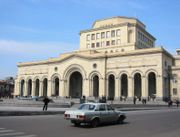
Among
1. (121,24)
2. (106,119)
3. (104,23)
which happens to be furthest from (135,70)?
(106,119)

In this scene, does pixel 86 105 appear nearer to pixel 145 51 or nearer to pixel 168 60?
pixel 145 51

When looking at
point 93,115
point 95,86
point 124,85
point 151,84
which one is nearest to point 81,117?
point 93,115

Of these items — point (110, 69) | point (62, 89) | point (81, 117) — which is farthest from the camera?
point (62, 89)

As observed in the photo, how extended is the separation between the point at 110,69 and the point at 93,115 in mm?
52087

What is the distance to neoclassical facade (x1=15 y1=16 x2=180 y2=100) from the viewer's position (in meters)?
61.4

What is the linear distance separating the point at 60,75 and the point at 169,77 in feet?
92.7

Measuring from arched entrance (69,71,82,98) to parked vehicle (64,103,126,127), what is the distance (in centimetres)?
5975

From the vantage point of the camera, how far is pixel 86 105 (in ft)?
50.0

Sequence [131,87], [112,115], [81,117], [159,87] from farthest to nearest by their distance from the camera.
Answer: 1. [131,87]
2. [159,87]
3. [112,115]
4. [81,117]

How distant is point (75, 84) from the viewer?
77188 mm

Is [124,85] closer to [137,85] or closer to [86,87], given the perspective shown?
[137,85]

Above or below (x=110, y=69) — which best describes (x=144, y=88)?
below

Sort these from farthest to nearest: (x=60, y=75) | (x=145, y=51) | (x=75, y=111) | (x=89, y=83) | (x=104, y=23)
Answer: (x=104, y=23) → (x=60, y=75) → (x=89, y=83) → (x=145, y=51) → (x=75, y=111)

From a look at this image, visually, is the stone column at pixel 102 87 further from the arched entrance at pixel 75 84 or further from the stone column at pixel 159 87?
the stone column at pixel 159 87
